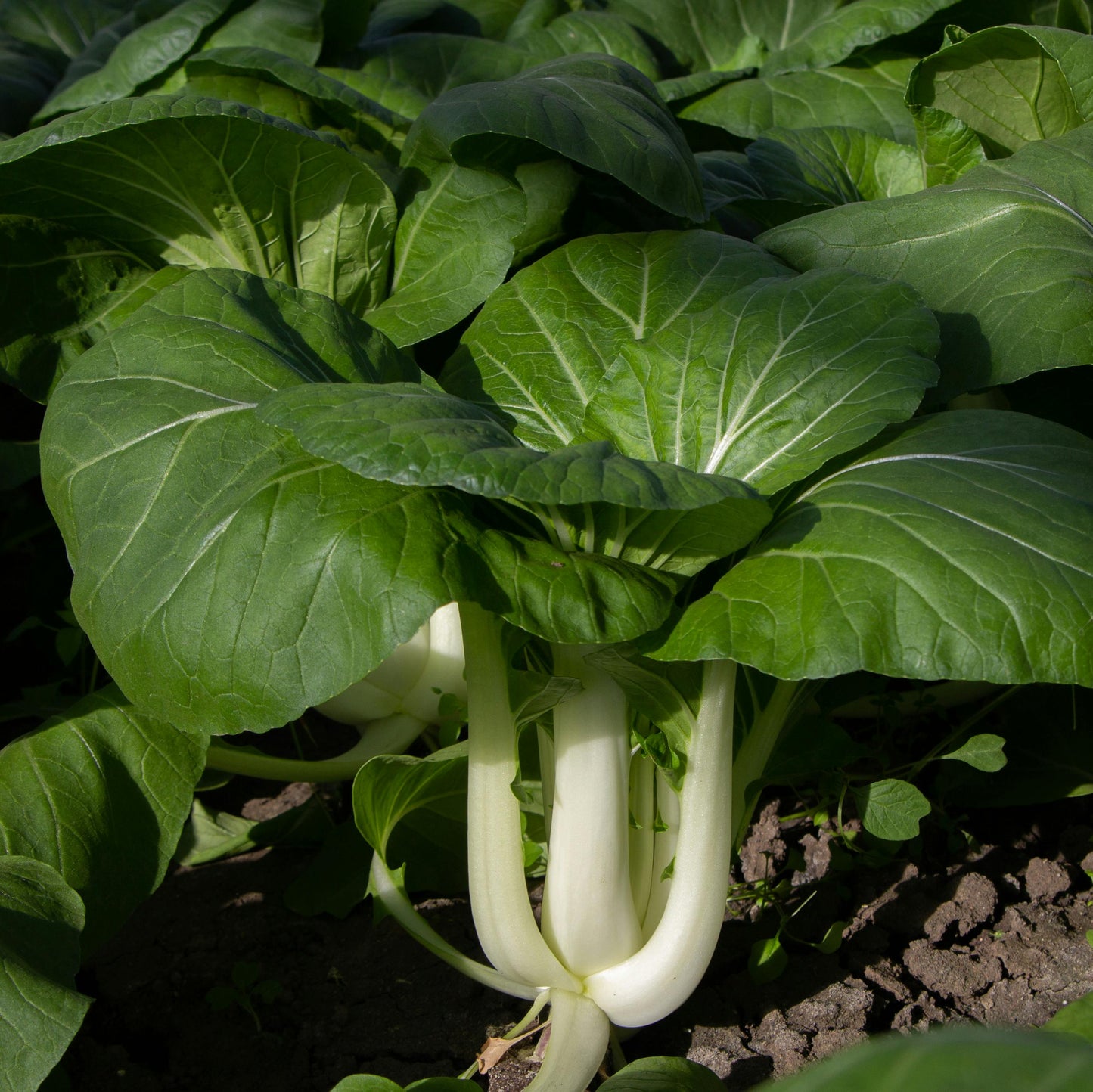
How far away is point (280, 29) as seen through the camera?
2758mm

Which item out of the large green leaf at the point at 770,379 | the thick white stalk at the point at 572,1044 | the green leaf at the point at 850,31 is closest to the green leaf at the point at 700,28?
the green leaf at the point at 850,31

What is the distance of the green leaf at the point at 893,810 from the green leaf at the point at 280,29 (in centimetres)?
216

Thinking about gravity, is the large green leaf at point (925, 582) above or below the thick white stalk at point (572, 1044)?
above

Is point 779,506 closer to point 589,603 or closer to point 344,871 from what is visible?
point 589,603


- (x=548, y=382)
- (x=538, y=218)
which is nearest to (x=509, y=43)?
(x=538, y=218)

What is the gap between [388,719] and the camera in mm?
2006

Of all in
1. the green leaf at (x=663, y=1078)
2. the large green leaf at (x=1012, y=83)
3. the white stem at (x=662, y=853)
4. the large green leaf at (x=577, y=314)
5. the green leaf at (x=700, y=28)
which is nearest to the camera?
the green leaf at (x=663, y=1078)

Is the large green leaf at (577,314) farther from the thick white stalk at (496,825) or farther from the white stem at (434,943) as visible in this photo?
the white stem at (434,943)

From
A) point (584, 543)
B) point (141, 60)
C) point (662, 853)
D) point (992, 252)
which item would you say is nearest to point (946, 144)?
point (992, 252)

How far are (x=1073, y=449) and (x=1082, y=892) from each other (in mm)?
707

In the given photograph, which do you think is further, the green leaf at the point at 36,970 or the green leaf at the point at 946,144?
the green leaf at the point at 946,144

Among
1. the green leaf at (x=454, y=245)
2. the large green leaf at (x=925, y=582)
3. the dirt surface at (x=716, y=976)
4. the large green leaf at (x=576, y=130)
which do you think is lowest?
the dirt surface at (x=716, y=976)

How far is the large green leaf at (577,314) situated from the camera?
5.44ft

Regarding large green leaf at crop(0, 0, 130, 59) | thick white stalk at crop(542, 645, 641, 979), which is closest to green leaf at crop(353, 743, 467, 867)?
thick white stalk at crop(542, 645, 641, 979)
